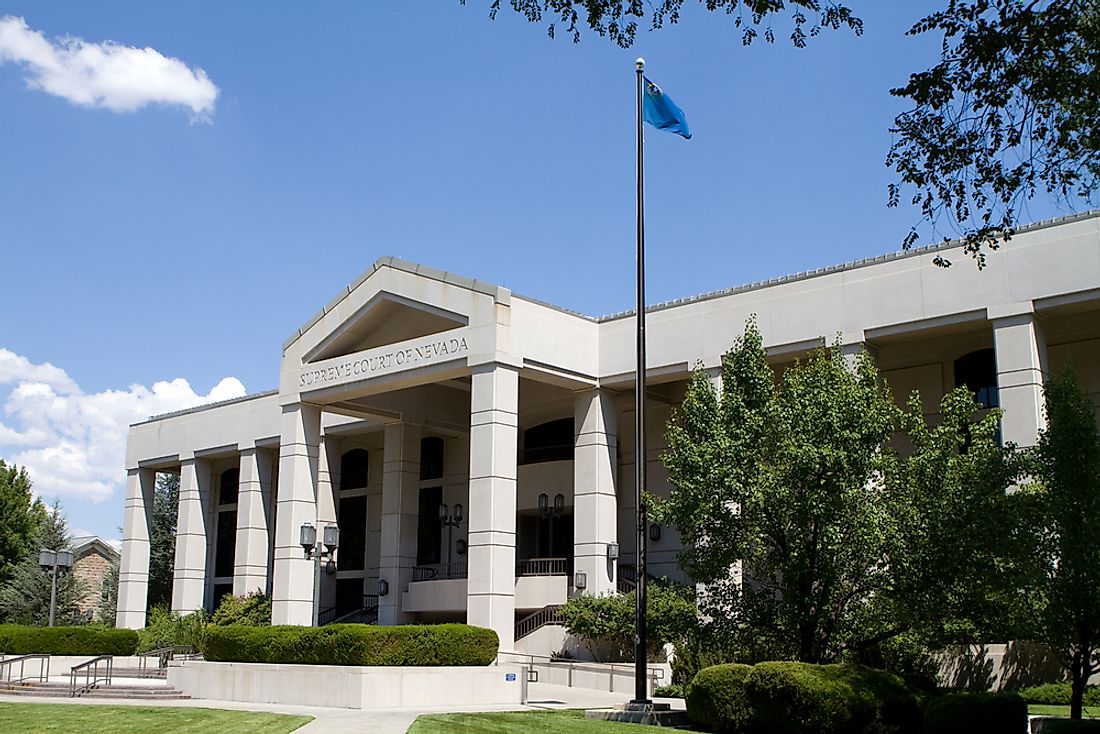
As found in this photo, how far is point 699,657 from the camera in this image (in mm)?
26578

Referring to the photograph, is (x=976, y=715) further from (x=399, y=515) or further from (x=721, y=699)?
(x=399, y=515)

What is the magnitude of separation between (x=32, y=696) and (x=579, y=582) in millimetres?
14119

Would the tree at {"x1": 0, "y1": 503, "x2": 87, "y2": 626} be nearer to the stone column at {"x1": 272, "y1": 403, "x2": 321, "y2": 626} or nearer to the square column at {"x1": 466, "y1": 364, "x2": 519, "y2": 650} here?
the stone column at {"x1": 272, "y1": 403, "x2": 321, "y2": 626}

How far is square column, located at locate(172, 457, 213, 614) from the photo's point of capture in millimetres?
47906

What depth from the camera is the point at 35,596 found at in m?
55.8

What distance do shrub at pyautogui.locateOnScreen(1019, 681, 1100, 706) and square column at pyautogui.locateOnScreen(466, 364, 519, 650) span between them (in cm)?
1244

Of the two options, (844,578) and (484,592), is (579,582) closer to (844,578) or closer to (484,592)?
(484,592)

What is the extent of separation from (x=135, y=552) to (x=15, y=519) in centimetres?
1459

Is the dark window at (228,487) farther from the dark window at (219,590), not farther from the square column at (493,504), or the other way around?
the square column at (493,504)

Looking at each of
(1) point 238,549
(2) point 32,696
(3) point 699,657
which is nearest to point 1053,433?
(3) point 699,657

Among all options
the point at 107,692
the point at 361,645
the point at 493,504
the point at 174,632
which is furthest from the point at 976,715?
the point at 174,632

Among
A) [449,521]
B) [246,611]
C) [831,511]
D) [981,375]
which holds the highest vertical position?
[981,375]

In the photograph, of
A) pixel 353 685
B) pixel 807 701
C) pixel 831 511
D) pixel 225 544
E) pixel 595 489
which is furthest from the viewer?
pixel 225 544

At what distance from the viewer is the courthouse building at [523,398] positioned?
27688mm
